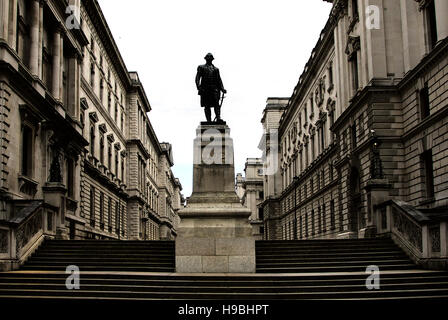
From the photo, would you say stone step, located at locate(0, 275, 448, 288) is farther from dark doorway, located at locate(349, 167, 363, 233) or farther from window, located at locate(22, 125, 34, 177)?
dark doorway, located at locate(349, 167, 363, 233)

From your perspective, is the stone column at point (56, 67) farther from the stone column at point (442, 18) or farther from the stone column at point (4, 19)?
the stone column at point (442, 18)

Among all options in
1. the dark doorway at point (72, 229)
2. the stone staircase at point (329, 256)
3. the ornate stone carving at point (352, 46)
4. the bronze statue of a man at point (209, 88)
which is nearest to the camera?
the stone staircase at point (329, 256)

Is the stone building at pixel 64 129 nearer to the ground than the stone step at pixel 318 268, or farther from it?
farther from it

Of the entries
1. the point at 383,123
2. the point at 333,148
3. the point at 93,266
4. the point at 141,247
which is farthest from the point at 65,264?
the point at 333,148

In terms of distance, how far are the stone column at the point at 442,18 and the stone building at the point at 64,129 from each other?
58.7ft

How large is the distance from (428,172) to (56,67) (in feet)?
68.4

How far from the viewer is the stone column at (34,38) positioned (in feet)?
90.2

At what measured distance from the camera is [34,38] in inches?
1093

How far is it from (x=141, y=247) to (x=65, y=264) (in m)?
2.73

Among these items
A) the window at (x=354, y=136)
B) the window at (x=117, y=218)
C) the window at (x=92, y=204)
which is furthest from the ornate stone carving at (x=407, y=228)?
the window at (x=117, y=218)

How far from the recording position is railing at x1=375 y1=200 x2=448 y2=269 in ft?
54.2

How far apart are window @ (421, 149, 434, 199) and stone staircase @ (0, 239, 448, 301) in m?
10.0

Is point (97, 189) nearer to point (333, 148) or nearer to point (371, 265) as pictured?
point (333, 148)

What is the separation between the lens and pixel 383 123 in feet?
102
